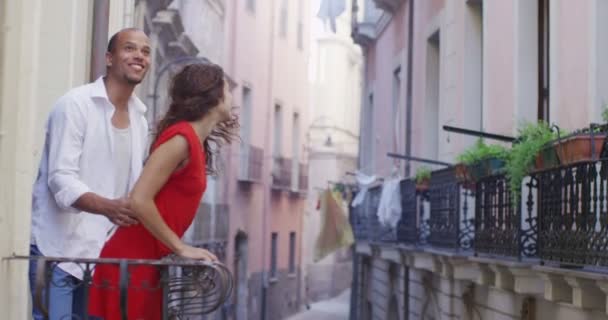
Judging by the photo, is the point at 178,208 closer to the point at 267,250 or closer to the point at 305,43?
the point at 267,250

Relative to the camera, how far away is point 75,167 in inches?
181

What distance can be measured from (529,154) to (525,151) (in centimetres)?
6

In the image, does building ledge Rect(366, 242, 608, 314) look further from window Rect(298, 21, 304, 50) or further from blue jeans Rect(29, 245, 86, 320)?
window Rect(298, 21, 304, 50)

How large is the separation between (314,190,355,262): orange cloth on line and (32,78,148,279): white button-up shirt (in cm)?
2202

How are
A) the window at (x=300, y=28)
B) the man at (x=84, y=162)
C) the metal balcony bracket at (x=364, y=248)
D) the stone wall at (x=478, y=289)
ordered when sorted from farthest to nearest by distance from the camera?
the window at (x=300, y=28) → the metal balcony bracket at (x=364, y=248) → the stone wall at (x=478, y=289) → the man at (x=84, y=162)

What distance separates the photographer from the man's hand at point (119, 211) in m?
4.23

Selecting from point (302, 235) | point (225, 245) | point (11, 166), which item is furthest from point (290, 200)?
point (11, 166)

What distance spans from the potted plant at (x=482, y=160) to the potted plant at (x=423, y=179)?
263 cm

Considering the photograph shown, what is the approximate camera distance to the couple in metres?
4.24

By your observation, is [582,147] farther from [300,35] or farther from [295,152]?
[300,35]

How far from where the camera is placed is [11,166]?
5227 millimetres

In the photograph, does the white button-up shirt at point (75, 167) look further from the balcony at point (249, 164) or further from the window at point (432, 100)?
the balcony at point (249, 164)

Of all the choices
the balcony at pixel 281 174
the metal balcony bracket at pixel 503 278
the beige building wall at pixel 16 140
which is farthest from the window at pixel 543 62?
the balcony at pixel 281 174

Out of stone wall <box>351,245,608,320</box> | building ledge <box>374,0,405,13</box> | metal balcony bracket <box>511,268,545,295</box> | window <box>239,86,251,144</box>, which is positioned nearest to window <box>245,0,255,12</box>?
window <box>239,86,251,144</box>
